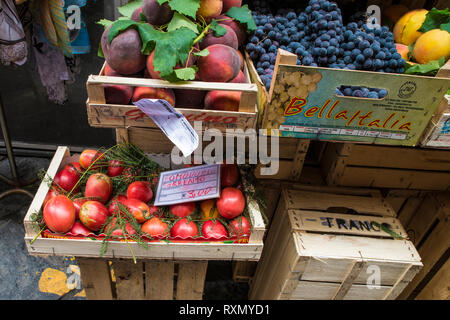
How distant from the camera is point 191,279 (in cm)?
153

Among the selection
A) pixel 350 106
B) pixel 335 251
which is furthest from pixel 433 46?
pixel 335 251

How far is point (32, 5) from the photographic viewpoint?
5.80 feet

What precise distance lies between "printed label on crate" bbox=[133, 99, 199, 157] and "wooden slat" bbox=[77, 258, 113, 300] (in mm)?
752

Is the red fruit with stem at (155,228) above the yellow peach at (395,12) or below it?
below

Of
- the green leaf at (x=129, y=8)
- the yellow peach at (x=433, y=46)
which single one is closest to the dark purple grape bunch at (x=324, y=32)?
the yellow peach at (x=433, y=46)

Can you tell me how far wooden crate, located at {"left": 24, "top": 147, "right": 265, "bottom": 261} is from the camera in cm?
120

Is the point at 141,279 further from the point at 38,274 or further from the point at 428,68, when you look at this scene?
the point at 428,68

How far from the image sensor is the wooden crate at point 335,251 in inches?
54.6

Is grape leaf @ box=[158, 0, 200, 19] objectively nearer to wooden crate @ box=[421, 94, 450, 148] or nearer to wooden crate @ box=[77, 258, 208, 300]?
wooden crate @ box=[421, 94, 450, 148]

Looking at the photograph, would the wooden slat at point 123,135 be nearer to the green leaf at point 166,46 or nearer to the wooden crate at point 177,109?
the wooden crate at point 177,109

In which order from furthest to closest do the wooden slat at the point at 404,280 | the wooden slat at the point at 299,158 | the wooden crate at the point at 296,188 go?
the wooden crate at the point at 296,188, the wooden slat at the point at 299,158, the wooden slat at the point at 404,280

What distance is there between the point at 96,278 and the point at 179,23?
117 centimetres

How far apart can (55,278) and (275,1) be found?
2.09 metres
